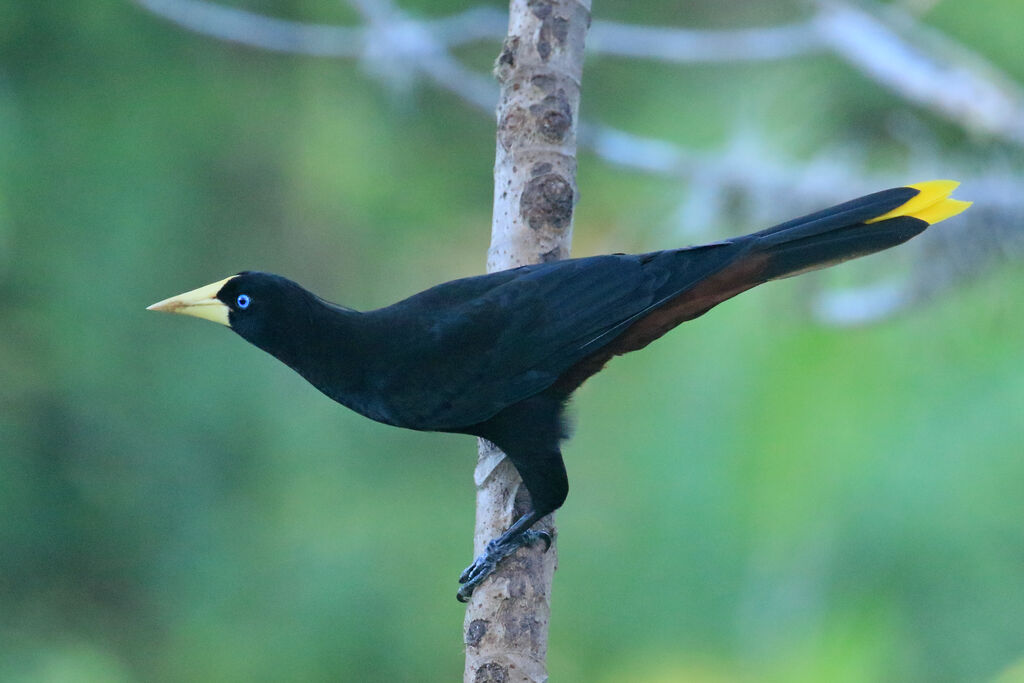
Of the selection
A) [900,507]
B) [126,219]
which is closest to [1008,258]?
[900,507]

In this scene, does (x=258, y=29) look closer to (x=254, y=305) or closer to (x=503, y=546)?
(x=254, y=305)

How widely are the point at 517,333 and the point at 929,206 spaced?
0.42 m

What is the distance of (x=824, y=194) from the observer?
254cm

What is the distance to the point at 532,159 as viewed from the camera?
3.41 ft

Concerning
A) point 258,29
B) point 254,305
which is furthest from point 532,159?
point 258,29

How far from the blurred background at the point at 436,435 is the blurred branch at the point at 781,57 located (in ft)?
0.03

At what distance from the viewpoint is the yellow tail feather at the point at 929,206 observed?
95 cm

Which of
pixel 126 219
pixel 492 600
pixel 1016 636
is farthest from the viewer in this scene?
pixel 126 219

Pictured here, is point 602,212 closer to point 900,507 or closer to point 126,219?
point 900,507

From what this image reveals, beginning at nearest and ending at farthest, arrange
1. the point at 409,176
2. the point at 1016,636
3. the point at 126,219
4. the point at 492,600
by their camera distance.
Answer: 1. the point at 492,600
2. the point at 1016,636
3. the point at 126,219
4. the point at 409,176

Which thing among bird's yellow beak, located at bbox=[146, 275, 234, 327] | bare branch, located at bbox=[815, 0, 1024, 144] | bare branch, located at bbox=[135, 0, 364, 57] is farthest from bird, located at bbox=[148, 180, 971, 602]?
bare branch, located at bbox=[135, 0, 364, 57]

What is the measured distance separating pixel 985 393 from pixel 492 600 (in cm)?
202

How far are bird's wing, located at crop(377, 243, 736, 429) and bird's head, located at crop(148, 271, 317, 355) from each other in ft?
0.35

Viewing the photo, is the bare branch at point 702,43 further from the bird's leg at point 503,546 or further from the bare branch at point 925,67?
the bird's leg at point 503,546
